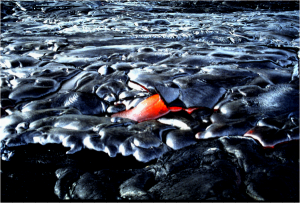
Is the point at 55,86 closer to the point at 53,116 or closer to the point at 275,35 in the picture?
the point at 53,116

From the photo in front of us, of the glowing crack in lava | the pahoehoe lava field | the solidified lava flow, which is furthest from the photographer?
the glowing crack in lava

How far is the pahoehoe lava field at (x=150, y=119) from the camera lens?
3.88ft

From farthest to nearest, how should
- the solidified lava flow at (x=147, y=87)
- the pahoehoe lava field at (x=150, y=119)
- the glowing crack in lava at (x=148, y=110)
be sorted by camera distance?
the glowing crack in lava at (x=148, y=110), the solidified lava flow at (x=147, y=87), the pahoehoe lava field at (x=150, y=119)

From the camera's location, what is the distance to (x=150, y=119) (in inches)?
68.1

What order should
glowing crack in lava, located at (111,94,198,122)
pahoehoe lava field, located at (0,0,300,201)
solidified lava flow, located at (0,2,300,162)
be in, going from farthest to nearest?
glowing crack in lava, located at (111,94,198,122) < solidified lava flow, located at (0,2,300,162) < pahoehoe lava field, located at (0,0,300,201)

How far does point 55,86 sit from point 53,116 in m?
0.56

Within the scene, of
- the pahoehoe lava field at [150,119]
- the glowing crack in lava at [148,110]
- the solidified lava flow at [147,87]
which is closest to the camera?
the pahoehoe lava field at [150,119]

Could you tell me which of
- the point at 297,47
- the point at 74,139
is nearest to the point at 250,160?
the point at 74,139

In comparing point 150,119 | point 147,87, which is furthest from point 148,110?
point 147,87

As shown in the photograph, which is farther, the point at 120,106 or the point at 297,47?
the point at 297,47

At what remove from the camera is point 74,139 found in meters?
1.51

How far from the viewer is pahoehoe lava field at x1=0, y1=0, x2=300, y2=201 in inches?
46.6

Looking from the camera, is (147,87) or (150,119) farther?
(147,87)

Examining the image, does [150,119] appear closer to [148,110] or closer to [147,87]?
[148,110]
